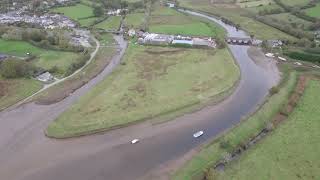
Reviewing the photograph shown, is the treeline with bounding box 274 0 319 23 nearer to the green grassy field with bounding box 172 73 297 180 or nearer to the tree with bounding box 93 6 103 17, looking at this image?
the green grassy field with bounding box 172 73 297 180

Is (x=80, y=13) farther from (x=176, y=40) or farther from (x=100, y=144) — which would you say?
(x=100, y=144)

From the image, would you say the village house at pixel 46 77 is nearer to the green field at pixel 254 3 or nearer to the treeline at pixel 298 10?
the treeline at pixel 298 10

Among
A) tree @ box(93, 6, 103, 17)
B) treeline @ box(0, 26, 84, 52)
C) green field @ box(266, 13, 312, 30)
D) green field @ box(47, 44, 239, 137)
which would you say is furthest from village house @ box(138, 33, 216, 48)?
green field @ box(266, 13, 312, 30)

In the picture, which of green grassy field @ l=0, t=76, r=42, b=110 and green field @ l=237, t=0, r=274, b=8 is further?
Answer: green field @ l=237, t=0, r=274, b=8

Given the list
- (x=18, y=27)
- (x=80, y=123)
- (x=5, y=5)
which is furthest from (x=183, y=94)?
(x=5, y=5)

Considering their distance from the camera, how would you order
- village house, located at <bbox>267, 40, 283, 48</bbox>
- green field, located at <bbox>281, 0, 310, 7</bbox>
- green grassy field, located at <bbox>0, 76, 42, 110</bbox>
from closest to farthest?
1. green grassy field, located at <bbox>0, 76, 42, 110</bbox>
2. village house, located at <bbox>267, 40, 283, 48</bbox>
3. green field, located at <bbox>281, 0, 310, 7</bbox>

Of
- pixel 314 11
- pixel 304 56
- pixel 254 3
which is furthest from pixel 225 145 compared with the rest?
pixel 254 3

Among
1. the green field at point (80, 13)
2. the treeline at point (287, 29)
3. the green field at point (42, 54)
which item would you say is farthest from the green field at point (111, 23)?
the treeline at point (287, 29)
